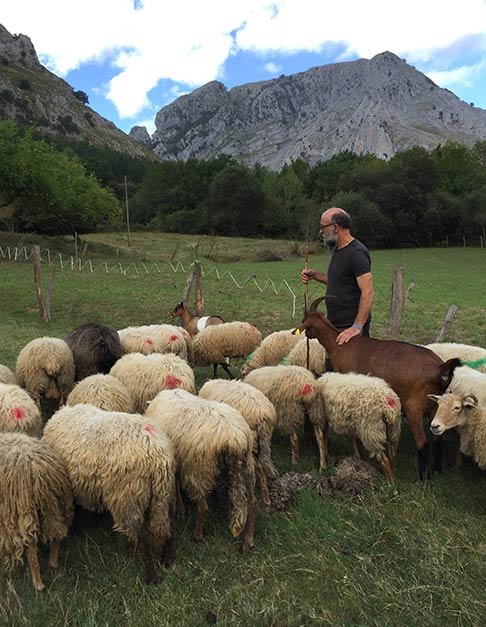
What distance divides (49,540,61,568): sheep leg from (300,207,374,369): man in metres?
3.52

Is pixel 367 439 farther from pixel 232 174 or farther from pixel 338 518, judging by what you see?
pixel 232 174

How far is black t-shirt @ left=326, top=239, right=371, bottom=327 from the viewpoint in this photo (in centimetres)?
516

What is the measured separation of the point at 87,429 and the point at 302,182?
2810 inches

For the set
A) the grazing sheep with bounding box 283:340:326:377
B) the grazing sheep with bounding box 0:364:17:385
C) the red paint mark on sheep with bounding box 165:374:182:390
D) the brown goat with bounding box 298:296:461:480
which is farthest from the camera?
the grazing sheep with bounding box 283:340:326:377

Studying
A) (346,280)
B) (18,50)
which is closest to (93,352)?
(346,280)

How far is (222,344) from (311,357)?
223cm

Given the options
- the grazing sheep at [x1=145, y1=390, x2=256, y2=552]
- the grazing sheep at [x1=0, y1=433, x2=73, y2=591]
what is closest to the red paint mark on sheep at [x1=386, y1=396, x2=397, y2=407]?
the grazing sheep at [x1=145, y1=390, x2=256, y2=552]

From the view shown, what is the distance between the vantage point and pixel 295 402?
5.27 meters

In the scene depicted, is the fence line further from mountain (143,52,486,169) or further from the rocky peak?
the rocky peak

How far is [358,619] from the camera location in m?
2.90

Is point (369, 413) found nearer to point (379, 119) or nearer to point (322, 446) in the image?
point (322, 446)

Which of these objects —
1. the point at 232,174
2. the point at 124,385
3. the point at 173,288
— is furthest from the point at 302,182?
the point at 124,385

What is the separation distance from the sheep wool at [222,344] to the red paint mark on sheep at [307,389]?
357 cm

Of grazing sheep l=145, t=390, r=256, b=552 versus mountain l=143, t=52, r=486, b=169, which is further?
mountain l=143, t=52, r=486, b=169
